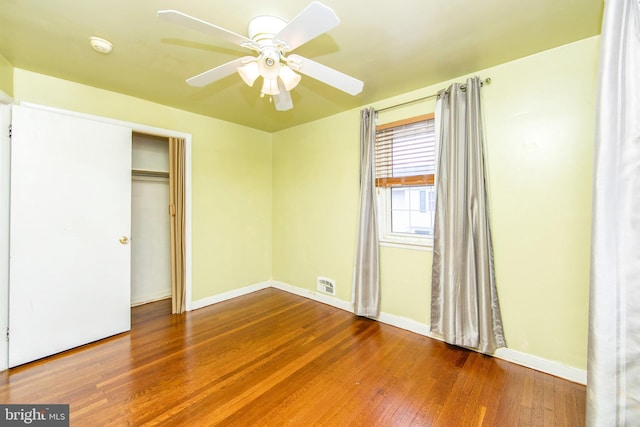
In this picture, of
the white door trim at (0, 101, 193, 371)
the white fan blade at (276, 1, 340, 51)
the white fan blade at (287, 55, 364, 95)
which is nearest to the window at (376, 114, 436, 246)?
the white fan blade at (287, 55, 364, 95)

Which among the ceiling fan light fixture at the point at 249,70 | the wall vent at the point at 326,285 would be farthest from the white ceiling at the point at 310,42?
the wall vent at the point at 326,285

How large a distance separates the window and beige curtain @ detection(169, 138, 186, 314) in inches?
90.5

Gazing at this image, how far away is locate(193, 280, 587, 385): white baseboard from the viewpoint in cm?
190

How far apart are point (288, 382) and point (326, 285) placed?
1582 mm

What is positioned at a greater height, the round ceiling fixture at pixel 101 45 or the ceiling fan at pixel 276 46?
the round ceiling fixture at pixel 101 45

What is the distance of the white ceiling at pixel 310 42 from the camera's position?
4.94 ft

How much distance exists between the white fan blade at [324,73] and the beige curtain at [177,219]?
2.17 m

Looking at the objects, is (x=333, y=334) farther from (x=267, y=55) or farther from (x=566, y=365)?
(x=267, y=55)

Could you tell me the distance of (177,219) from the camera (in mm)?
3086

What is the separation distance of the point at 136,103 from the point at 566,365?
14.7 ft

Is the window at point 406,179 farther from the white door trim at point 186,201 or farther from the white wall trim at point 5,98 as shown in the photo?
the white wall trim at point 5,98

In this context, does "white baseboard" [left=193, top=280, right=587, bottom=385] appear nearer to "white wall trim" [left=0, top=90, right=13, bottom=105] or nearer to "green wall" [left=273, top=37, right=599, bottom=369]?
"green wall" [left=273, top=37, right=599, bottom=369]

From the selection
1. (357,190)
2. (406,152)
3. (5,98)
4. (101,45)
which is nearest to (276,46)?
(101,45)

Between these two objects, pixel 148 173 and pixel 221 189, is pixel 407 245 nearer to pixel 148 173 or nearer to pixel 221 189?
pixel 221 189
